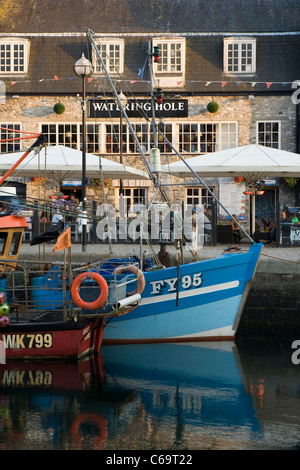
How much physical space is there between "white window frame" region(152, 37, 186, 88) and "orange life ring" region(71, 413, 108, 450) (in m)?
18.2

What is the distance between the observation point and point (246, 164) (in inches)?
738

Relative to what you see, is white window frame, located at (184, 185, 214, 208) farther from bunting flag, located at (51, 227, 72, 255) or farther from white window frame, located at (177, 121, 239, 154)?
bunting flag, located at (51, 227, 72, 255)

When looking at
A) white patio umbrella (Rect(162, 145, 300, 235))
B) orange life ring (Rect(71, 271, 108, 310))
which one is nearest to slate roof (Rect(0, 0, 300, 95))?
white patio umbrella (Rect(162, 145, 300, 235))

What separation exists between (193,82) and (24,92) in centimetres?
629

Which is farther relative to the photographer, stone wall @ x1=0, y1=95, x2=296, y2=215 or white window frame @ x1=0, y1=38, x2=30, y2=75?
white window frame @ x1=0, y1=38, x2=30, y2=75

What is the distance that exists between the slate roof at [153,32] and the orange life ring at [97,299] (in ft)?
47.4

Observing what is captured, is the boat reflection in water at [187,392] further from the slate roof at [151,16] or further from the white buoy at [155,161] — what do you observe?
the slate roof at [151,16]

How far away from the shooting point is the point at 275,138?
26234mm

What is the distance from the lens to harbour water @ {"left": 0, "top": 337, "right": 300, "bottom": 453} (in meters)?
9.38

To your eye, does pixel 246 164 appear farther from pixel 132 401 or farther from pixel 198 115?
pixel 132 401

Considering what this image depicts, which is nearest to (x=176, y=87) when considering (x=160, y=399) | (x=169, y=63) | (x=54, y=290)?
(x=169, y=63)

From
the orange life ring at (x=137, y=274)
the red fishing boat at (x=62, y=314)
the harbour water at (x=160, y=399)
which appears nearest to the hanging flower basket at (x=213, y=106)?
the harbour water at (x=160, y=399)
